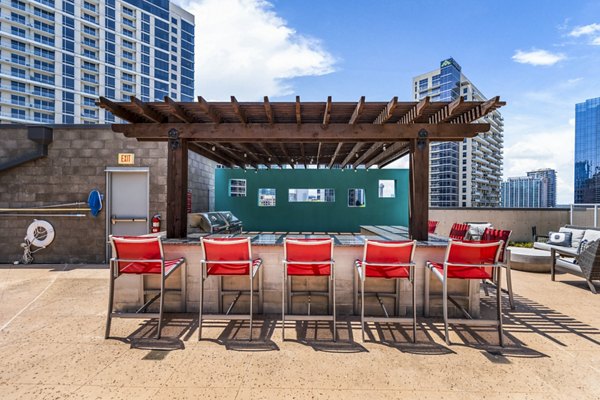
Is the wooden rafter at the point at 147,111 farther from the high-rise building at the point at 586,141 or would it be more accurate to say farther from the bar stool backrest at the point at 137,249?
the high-rise building at the point at 586,141

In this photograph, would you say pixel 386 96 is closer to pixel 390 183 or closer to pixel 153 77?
pixel 390 183

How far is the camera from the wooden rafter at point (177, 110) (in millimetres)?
3932

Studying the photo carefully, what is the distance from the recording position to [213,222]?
772 cm

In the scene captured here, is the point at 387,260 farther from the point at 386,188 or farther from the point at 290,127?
the point at 386,188

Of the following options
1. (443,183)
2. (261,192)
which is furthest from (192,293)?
(443,183)

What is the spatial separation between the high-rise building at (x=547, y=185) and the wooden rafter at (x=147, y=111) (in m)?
146

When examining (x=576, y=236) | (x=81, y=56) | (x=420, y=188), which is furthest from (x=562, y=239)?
(x=81, y=56)

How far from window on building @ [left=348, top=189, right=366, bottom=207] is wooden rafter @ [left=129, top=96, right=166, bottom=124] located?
27.6 feet

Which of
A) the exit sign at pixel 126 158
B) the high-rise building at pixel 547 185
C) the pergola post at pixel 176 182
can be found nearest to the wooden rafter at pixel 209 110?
the pergola post at pixel 176 182

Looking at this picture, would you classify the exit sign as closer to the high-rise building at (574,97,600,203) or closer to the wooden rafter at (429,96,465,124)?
the wooden rafter at (429,96,465,124)

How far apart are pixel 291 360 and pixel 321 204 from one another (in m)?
9.26

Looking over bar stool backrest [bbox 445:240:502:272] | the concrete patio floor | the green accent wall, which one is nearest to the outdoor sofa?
the concrete patio floor

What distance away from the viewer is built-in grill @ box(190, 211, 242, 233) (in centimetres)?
731

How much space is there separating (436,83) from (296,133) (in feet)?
300
